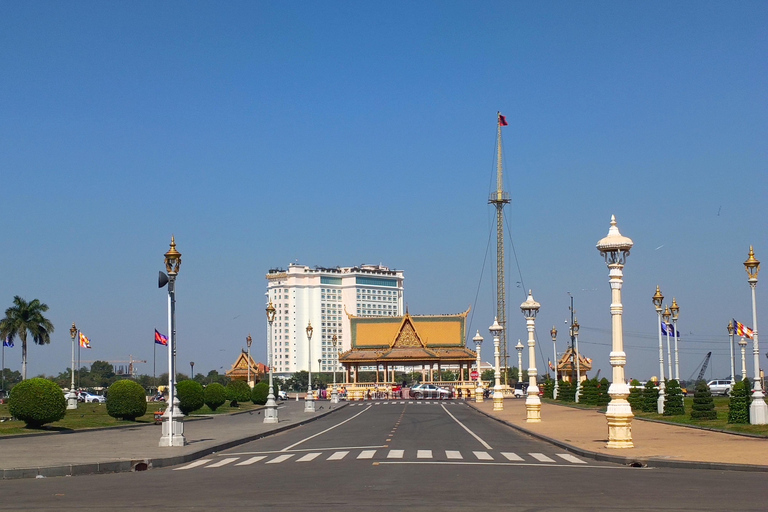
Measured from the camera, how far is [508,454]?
894 inches

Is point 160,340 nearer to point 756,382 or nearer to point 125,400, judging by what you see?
point 125,400

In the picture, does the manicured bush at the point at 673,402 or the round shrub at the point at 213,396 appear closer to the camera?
the manicured bush at the point at 673,402

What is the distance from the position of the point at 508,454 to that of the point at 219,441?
1024cm

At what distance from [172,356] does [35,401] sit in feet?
32.1

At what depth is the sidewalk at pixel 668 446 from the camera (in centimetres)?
1912

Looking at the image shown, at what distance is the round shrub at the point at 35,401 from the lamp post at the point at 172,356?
8716 mm

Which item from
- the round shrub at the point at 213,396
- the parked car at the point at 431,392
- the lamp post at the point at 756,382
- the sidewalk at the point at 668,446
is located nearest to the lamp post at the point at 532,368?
the sidewalk at the point at 668,446

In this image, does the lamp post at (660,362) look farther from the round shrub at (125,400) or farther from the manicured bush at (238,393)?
the manicured bush at (238,393)

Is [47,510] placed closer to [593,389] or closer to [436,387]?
[593,389]

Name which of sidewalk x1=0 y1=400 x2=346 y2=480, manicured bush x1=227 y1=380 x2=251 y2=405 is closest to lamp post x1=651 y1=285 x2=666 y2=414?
sidewalk x1=0 y1=400 x2=346 y2=480

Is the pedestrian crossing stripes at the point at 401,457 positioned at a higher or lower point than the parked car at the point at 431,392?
higher

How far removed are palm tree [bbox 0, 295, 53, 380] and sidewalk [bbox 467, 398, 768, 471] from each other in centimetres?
6629

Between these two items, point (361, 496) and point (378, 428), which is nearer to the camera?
point (361, 496)

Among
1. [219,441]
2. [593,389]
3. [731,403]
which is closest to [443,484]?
[219,441]
